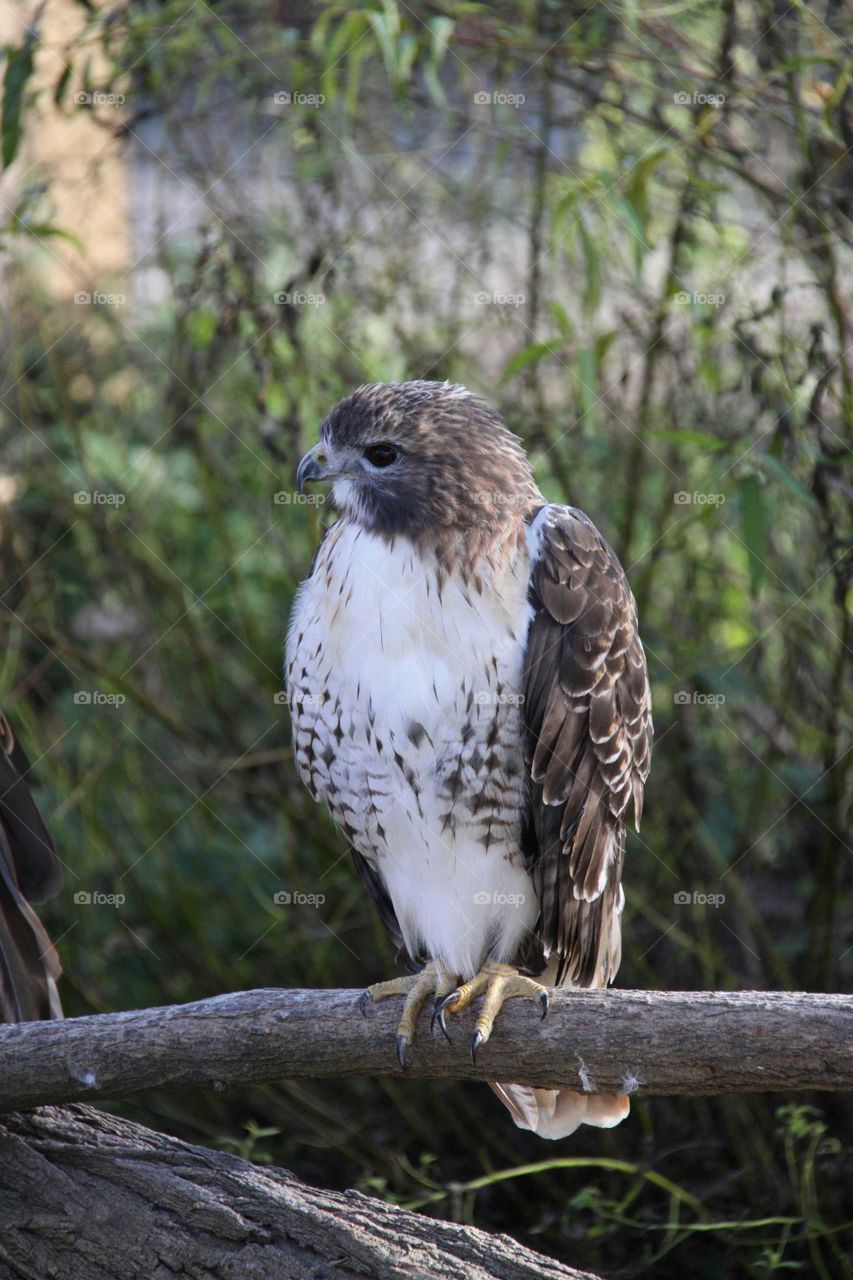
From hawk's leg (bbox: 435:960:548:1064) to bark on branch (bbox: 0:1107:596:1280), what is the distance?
1.29ft

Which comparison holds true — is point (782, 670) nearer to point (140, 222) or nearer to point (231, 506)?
point (231, 506)

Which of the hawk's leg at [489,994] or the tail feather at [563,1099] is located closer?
the hawk's leg at [489,994]

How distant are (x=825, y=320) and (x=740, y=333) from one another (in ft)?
2.99

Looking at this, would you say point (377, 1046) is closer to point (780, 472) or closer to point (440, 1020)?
point (440, 1020)

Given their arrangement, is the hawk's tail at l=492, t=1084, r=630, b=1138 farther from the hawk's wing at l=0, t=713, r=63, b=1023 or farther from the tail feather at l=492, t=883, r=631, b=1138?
the hawk's wing at l=0, t=713, r=63, b=1023

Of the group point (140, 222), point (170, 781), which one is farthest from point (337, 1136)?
point (140, 222)

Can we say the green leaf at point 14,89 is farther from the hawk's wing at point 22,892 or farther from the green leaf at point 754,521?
the green leaf at point 754,521

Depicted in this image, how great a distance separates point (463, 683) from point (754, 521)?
3.57 feet

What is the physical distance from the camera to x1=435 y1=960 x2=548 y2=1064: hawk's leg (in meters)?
2.58

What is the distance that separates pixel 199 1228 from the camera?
8.45ft

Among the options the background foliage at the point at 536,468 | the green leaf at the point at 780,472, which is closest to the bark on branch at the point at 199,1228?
the background foliage at the point at 536,468

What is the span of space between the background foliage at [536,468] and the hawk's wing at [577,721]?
0.67 metres

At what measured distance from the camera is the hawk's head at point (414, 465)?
9.04ft

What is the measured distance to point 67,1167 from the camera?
269 centimetres
